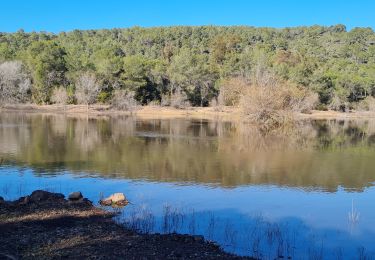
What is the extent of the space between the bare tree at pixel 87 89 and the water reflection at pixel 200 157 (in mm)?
36563

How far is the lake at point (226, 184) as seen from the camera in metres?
12.9

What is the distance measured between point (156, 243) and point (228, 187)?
888cm

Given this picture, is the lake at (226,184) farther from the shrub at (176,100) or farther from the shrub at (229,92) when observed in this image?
the shrub at (176,100)

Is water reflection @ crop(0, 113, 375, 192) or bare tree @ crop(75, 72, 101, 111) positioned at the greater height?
bare tree @ crop(75, 72, 101, 111)

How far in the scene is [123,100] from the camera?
79.9 m

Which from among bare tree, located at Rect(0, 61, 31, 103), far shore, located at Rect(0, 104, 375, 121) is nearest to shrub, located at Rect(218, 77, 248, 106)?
far shore, located at Rect(0, 104, 375, 121)

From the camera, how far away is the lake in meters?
12.9

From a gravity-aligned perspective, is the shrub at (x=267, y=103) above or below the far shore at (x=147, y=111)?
above

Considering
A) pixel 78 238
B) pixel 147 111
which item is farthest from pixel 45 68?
pixel 78 238

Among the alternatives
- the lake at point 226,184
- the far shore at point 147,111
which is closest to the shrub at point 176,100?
the far shore at point 147,111

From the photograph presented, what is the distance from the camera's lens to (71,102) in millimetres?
81875

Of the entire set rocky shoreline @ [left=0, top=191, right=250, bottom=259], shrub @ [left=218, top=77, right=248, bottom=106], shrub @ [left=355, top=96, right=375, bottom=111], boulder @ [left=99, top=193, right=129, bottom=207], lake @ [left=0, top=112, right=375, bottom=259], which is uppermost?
shrub @ [left=218, top=77, right=248, bottom=106]

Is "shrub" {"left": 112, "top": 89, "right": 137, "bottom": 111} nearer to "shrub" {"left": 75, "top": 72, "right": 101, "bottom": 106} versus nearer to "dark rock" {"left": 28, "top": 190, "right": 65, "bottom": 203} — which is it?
"shrub" {"left": 75, "top": 72, "right": 101, "bottom": 106}

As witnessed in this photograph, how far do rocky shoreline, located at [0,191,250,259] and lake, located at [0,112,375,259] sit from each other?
1021 mm
